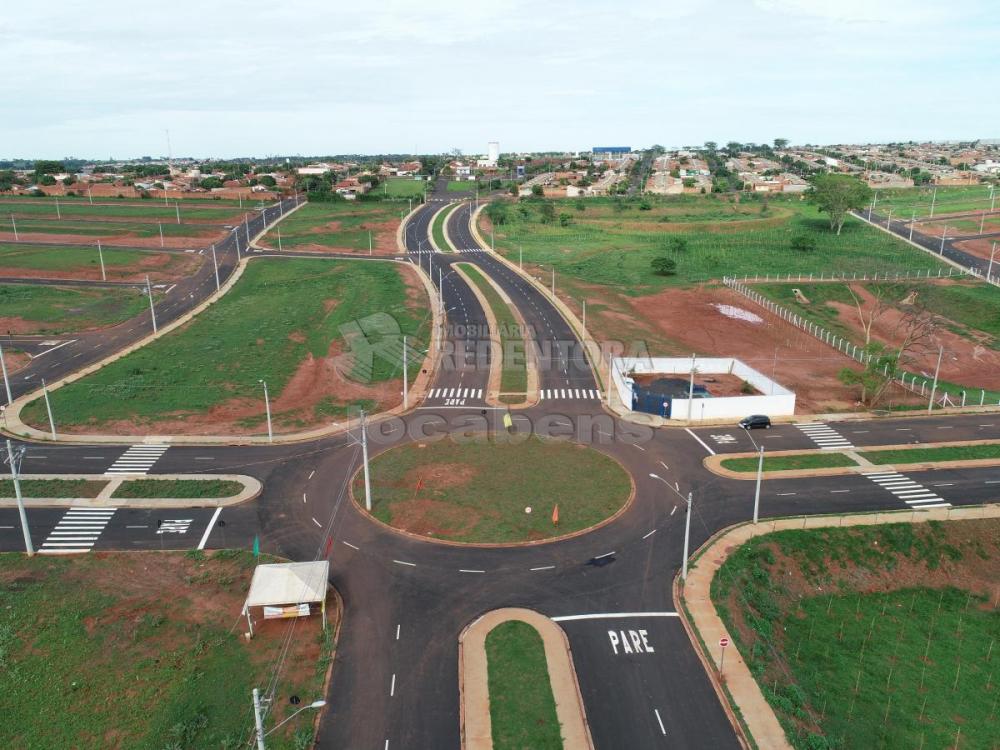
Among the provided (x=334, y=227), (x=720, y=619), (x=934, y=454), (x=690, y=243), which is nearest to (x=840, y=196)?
(x=690, y=243)

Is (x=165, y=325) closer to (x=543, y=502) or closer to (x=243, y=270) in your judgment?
(x=243, y=270)

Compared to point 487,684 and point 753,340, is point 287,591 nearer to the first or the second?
point 487,684

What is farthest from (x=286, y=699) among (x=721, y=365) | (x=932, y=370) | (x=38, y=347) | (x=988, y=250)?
(x=988, y=250)

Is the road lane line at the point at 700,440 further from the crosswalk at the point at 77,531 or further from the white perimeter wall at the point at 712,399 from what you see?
the crosswalk at the point at 77,531

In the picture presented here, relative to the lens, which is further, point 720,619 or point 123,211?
point 123,211

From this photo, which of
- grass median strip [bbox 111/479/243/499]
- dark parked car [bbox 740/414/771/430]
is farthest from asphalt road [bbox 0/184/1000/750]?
grass median strip [bbox 111/479/243/499]
